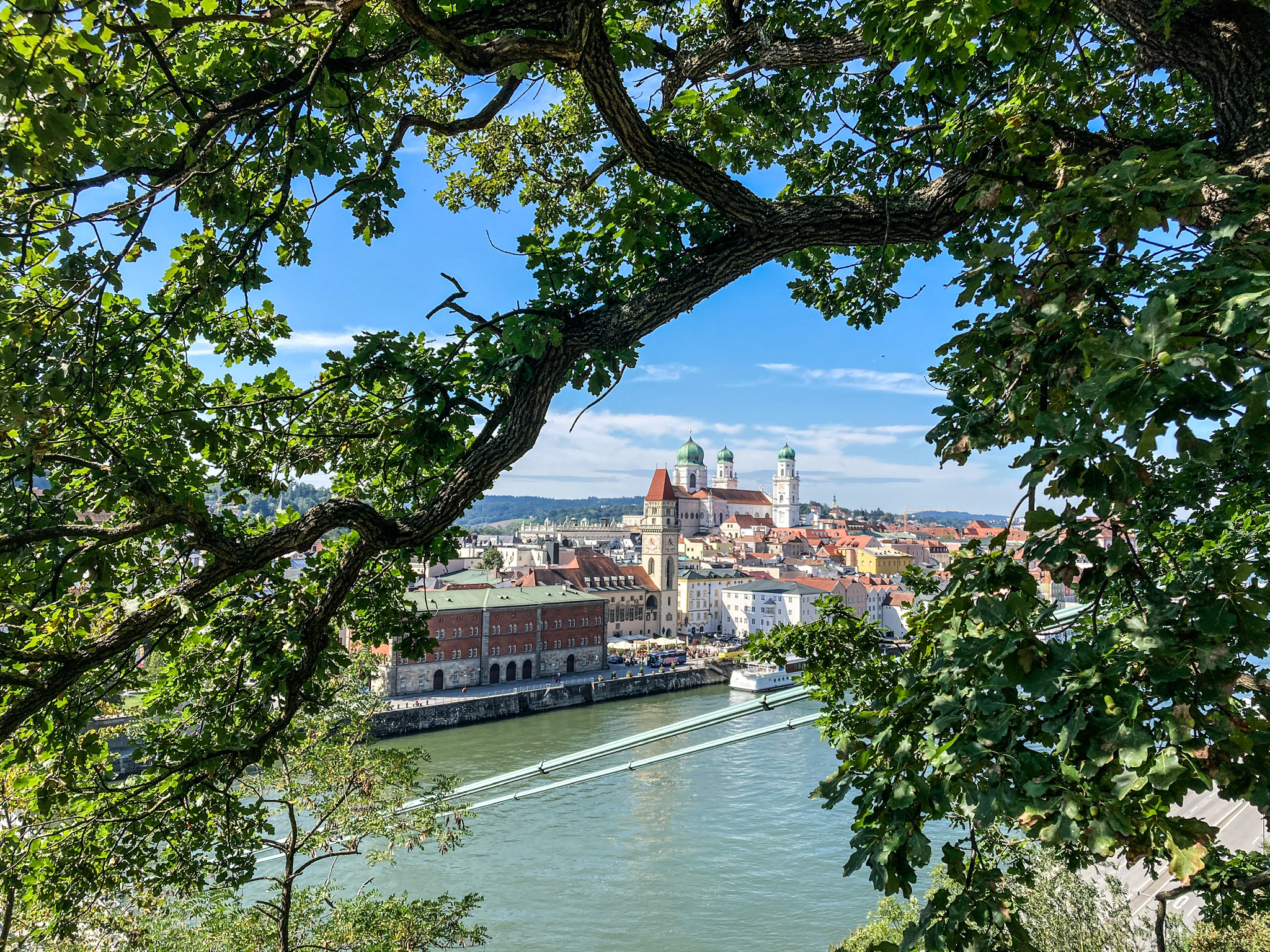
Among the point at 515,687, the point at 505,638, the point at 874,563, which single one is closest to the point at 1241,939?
the point at 515,687

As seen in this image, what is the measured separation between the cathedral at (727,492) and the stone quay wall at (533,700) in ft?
172

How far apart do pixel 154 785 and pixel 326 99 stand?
214 centimetres

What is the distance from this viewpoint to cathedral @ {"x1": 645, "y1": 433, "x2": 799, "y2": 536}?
9519cm

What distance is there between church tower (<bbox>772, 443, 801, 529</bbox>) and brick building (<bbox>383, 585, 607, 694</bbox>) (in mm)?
65867

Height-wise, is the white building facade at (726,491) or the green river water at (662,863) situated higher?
the white building facade at (726,491)

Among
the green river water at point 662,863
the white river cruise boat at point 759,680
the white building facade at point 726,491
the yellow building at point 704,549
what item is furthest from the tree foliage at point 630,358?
the white building facade at point 726,491

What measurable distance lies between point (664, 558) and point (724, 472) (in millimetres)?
54028

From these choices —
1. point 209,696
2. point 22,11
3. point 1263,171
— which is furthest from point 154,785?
point 1263,171

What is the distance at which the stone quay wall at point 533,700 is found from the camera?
2575cm

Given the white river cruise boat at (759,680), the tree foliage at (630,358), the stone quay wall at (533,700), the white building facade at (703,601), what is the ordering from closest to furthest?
the tree foliage at (630,358) < the stone quay wall at (533,700) < the white river cruise boat at (759,680) < the white building facade at (703,601)

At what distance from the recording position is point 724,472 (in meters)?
106

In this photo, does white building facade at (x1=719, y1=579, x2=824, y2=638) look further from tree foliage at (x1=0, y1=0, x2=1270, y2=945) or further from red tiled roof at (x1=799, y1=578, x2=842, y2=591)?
tree foliage at (x1=0, y1=0, x2=1270, y2=945)

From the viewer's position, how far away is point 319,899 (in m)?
7.21

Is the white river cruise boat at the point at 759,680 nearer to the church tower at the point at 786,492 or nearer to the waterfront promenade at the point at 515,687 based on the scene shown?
the waterfront promenade at the point at 515,687
